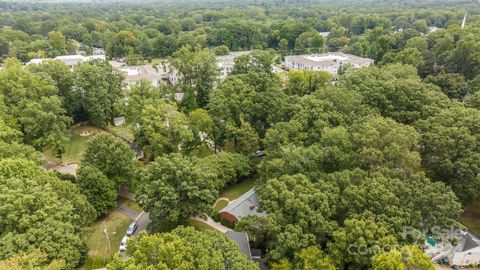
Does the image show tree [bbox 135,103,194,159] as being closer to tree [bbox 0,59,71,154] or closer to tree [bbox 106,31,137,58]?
tree [bbox 0,59,71,154]

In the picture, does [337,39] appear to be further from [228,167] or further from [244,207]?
[244,207]

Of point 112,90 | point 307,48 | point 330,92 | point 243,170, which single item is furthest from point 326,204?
point 307,48

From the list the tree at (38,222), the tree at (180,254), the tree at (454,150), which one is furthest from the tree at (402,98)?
the tree at (38,222)

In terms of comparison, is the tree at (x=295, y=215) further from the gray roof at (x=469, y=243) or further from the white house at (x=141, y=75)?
the white house at (x=141, y=75)

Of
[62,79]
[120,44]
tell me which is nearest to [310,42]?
[120,44]

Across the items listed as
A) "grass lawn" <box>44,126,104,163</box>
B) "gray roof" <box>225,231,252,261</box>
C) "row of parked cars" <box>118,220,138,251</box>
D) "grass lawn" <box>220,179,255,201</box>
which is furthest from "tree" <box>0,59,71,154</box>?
"gray roof" <box>225,231,252,261</box>

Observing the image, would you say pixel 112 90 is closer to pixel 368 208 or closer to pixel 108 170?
pixel 108 170
